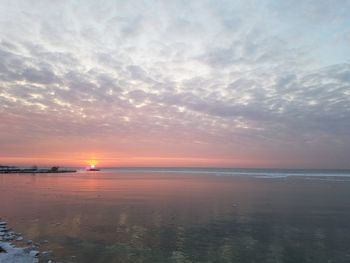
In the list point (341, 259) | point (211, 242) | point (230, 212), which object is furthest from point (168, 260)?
point (230, 212)

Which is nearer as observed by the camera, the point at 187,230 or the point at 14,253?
the point at 14,253

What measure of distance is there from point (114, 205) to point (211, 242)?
15.7 m

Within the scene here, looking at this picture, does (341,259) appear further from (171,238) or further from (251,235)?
(171,238)

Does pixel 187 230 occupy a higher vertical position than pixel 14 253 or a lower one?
higher

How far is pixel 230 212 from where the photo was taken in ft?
87.4

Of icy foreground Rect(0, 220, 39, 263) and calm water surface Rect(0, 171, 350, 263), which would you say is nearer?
icy foreground Rect(0, 220, 39, 263)

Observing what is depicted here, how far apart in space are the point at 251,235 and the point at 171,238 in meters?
4.79

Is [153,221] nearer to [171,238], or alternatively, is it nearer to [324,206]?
[171,238]

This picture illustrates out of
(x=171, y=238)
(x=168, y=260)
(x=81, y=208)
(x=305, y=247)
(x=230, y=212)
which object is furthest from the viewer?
(x=81, y=208)

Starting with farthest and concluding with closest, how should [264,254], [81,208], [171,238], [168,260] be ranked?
[81,208] < [171,238] < [264,254] < [168,260]

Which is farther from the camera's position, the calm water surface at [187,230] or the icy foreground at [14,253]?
the calm water surface at [187,230]

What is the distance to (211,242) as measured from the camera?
57.7 ft

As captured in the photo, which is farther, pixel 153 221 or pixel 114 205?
pixel 114 205

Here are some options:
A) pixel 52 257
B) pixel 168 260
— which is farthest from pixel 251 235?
pixel 52 257
